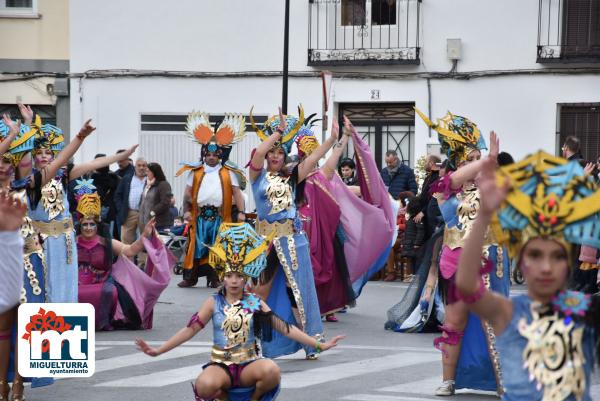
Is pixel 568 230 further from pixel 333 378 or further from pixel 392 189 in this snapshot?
pixel 392 189

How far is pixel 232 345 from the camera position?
7.49 m

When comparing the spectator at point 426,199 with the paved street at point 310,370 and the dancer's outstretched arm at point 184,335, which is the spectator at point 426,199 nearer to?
the paved street at point 310,370

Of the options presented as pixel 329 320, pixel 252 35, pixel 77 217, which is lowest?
pixel 329 320

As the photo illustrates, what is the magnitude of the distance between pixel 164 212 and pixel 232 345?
11.7 meters

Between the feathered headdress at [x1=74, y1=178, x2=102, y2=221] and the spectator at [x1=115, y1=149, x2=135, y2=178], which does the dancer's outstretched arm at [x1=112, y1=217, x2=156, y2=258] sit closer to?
the feathered headdress at [x1=74, y1=178, x2=102, y2=221]

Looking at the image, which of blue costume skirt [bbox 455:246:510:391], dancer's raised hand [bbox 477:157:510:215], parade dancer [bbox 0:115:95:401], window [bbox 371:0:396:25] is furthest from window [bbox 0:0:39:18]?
dancer's raised hand [bbox 477:157:510:215]

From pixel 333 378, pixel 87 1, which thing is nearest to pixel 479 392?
pixel 333 378

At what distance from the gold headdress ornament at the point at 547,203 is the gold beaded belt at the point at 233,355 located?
9.98 feet

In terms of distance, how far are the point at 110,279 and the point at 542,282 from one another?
8.60m

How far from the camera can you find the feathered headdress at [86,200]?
40.8 feet

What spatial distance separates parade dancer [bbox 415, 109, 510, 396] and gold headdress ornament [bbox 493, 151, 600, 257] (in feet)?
13.9

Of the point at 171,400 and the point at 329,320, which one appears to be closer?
the point at 171,400

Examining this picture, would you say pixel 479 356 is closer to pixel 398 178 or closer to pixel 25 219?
pixel 25 219

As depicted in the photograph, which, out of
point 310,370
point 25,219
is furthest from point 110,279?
point 25,219
